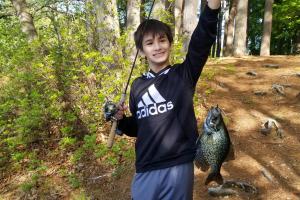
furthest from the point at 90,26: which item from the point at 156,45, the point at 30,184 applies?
the point at 156,45

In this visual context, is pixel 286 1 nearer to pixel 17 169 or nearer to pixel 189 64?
pixel 17 169

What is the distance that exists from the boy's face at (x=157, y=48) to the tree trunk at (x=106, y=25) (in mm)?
4232

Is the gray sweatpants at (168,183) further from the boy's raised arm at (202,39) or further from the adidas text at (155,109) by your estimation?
the boy's raised arm at (202,39)

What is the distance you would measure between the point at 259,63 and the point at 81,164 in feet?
26.1

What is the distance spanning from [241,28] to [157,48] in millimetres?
13278

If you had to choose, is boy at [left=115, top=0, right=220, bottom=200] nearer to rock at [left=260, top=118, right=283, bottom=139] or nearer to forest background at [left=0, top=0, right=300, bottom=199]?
forest background at [left=0, top=0, right=300, bottom=199]

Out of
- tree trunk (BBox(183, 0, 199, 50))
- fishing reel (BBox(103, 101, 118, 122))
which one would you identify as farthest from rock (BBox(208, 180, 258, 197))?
tree trunk (BBox(183, 0, 199, 50))

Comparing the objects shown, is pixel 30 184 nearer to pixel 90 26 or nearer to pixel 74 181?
pixel 74 181

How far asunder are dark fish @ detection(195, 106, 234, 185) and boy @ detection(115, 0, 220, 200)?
16cm

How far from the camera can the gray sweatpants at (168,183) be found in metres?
2.40

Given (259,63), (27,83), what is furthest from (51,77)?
(259,63)

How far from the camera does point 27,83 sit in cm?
739

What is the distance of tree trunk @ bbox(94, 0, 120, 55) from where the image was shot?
668 centimetres

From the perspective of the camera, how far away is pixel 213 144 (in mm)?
2205
